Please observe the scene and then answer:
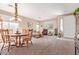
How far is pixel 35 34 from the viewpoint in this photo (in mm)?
2947

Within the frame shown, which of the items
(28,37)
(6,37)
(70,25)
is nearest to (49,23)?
(70,25)

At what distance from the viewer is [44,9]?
9.53 ft

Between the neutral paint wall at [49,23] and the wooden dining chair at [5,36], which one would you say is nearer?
the wooden dining chair at [5,36]

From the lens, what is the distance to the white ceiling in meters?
2.87

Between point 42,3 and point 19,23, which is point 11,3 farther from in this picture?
point 42,3

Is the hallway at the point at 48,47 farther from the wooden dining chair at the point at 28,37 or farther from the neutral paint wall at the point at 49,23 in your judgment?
the neutral paint wall at the point at 49,23

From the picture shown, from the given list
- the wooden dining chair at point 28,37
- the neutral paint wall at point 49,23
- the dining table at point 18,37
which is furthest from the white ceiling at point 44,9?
the dining table at point 18,37

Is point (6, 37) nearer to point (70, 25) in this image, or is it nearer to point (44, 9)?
point (44, 9)

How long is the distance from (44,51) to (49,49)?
13 centimetres

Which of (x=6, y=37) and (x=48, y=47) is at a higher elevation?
(x=6, y=37)

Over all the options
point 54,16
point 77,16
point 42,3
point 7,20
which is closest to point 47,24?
point 54,16

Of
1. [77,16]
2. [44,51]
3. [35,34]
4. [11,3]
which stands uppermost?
[11,3]

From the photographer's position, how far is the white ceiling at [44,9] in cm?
287

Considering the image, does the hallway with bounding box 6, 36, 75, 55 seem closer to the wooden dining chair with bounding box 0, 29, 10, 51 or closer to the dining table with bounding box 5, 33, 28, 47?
the dining table with bounding box 5, 33, 28, 47
